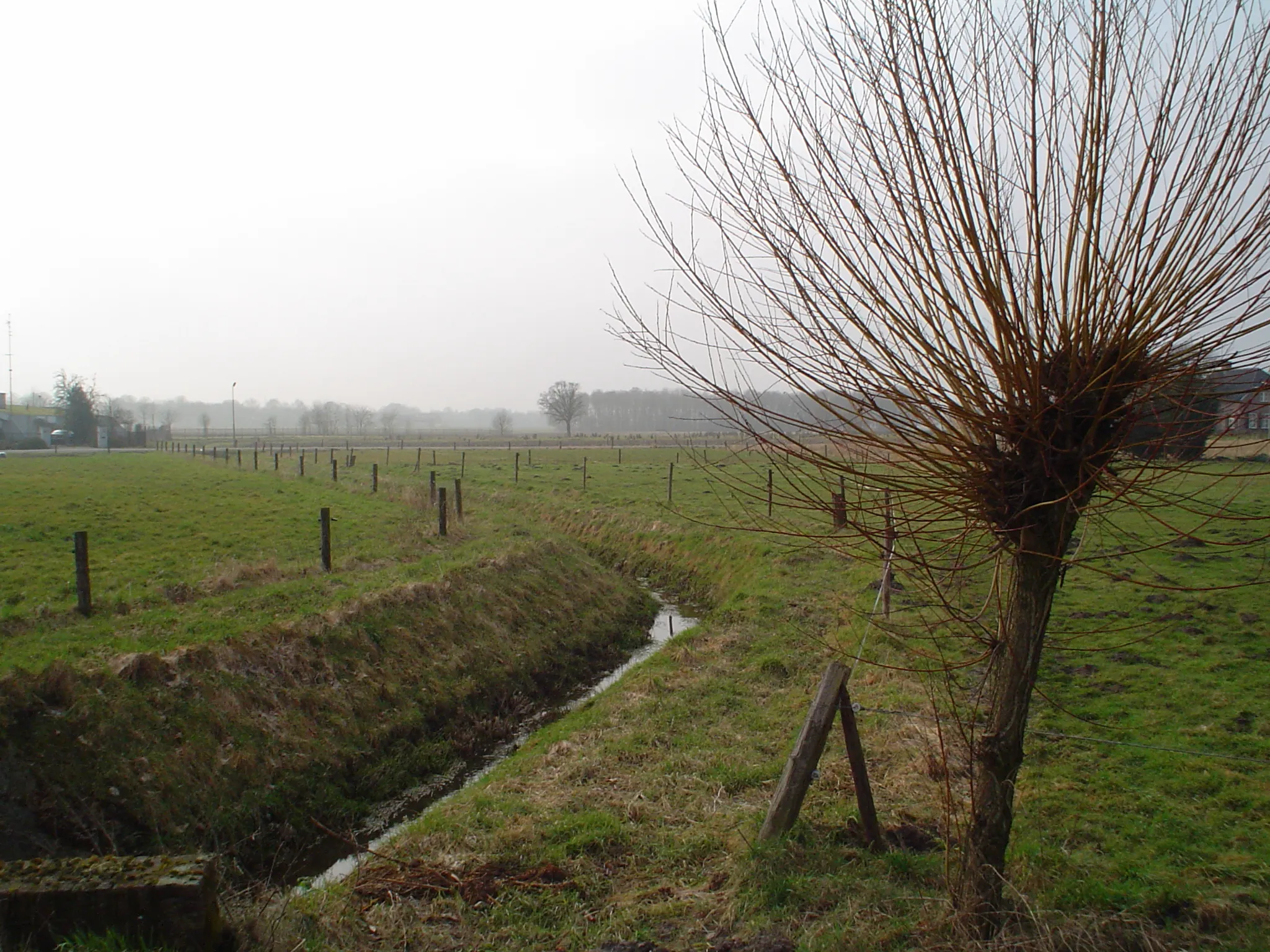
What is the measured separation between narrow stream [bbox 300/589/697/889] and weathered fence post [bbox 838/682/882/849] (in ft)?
12.2

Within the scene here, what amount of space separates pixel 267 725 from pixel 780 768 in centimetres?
614

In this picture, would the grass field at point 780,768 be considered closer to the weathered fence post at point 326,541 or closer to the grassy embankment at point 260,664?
the grassy embankment at point 260,664

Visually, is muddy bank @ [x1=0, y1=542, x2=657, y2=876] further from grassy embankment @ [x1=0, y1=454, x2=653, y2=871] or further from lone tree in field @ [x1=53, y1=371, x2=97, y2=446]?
lone tree in field @ [x1=53, y1=371, x2=97, y2=446]

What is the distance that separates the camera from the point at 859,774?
5.43 m

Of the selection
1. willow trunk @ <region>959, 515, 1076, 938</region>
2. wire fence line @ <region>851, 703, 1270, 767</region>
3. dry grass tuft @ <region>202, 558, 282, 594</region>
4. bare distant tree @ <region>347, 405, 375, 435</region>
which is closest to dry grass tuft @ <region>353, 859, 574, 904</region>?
wire fence line @ <region>851, 703, 1270, 767</region>

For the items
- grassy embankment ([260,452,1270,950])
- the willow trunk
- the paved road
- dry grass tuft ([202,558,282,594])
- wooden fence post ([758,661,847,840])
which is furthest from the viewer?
the paved road

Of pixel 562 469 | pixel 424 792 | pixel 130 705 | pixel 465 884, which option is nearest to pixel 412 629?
pixel 424 792

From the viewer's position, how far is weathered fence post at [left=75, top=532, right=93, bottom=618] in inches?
432

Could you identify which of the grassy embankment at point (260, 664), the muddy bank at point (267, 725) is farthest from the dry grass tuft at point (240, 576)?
the muddy bank at point (267, 725)

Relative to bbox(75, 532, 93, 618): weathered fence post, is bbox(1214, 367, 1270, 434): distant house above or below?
above

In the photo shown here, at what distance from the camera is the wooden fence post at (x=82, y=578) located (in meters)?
11.0

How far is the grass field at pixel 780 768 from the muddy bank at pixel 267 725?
3.30ft

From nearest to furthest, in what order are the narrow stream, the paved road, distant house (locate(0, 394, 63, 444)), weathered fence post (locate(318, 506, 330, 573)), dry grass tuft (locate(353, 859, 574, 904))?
dry grass tuft (locate(353, 859, 574, 904)) < the narrow stream < weathered fence post (locate(318, 506, 330, 573)) < the paved road < distant house (locate(0, 394, 63, 444))

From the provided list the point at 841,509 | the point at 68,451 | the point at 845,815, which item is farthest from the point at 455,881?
the point at 68,451
